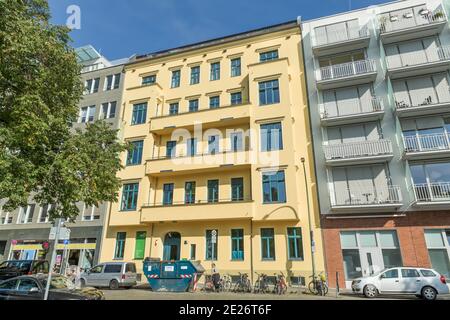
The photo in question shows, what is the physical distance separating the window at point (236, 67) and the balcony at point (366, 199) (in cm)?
1326

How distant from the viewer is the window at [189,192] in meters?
23.3

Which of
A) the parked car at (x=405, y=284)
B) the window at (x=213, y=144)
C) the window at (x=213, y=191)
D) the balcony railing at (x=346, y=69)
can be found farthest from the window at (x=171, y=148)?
the parked car at (x=405, y=284)

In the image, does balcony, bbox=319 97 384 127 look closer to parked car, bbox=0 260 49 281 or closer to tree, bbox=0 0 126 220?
tree, bbox=0 0 126 220

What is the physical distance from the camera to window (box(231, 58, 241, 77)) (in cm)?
2574

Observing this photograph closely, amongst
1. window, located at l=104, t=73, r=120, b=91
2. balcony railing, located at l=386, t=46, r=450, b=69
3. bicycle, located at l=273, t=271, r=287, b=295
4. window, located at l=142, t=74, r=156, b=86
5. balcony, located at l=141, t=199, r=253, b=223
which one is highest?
window, located at l=104, t=73, r=120, b=91

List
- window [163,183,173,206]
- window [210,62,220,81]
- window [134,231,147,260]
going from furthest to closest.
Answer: window [210,62,220,81] < window [163,183,173,206] < window [134,231,147,260]

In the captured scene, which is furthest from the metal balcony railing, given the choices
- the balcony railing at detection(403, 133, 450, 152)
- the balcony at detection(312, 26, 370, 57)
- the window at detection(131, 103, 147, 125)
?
the window at detection(131, 103, 147, 125)

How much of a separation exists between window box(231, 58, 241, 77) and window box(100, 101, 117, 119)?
12584mm

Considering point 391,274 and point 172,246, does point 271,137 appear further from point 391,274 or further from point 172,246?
point 391,274

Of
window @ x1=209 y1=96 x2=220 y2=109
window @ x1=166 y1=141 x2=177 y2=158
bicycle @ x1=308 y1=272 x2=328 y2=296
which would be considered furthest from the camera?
window @ x1=209 y1=96 x2=220 y2=109

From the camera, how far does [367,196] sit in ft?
62.8

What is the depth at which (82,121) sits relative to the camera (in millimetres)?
30406

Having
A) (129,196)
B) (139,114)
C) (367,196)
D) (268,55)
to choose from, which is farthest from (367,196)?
(139,114)

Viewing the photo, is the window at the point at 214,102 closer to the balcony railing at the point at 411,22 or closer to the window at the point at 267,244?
the window at the point at 267,244
